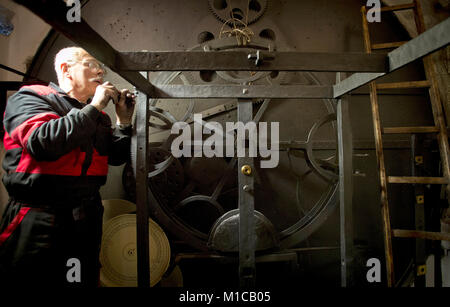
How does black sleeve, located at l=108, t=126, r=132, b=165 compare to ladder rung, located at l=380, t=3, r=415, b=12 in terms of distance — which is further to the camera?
ladder rung, located at l=380, t=3, r=415, b=12

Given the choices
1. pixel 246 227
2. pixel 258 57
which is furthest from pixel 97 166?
pixel 258 57

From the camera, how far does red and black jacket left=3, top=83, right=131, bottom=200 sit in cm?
113

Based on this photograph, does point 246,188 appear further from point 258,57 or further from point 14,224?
point 14,224

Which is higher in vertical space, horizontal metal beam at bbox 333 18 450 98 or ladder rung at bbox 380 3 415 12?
ladder rung at bbox 380 3 415 12

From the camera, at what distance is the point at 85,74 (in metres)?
1.44

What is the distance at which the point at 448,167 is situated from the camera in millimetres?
1864

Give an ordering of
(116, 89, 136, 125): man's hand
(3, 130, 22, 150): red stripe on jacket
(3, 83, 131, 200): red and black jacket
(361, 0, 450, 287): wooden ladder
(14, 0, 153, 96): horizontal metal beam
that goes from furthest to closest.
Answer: (361, 0, 450, 287): wooden ladder, (116, 89, 136, 125): man's hand, (3, 130, 22, 150): red stripe on jacket, (3, 83, 131, 200): red and black jacket, (14, 0, 153, 96): horizontal metal beam

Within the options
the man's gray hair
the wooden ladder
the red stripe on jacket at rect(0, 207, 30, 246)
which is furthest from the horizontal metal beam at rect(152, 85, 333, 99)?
the wooden ladder

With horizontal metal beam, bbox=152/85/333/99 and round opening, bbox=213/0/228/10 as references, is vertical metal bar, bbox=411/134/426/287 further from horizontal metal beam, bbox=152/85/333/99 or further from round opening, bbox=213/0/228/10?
round opening, bbox=213/0/228/10

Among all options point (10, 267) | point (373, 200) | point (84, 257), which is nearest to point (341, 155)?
point (373, 200)

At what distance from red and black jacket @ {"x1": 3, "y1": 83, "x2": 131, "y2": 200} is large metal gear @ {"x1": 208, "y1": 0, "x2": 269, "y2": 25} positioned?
5.45 ft

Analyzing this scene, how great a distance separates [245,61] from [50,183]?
114 centimetres

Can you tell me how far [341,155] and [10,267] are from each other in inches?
74.3
